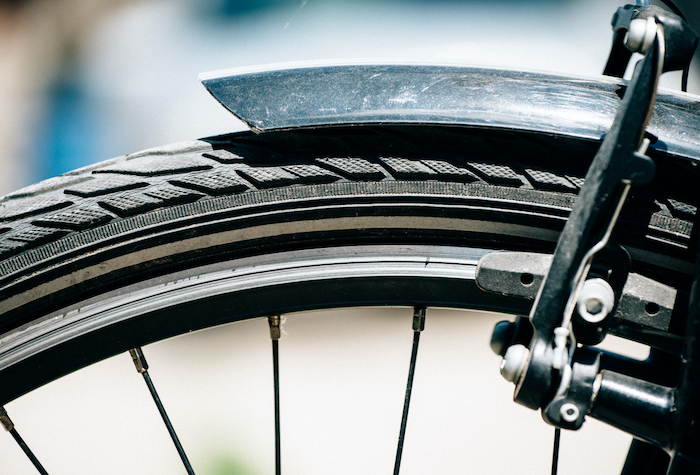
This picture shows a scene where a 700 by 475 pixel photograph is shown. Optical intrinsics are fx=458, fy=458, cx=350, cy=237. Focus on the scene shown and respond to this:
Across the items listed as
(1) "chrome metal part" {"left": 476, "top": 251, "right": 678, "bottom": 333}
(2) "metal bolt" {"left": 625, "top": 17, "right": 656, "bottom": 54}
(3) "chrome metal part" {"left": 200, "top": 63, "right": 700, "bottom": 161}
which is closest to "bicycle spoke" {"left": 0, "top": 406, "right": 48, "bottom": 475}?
(3) "chrome metal part" {"left": 200, "top": 63, "right": 700, "bottom": 161}

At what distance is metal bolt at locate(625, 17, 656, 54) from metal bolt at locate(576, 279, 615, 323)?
163mm

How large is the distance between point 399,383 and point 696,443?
314 mm

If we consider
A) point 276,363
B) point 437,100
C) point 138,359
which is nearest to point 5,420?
point 138,359

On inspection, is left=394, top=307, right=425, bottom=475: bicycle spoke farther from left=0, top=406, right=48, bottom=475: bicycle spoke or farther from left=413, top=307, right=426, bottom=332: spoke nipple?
left=0, top=406, right=48, bottom=475: bicycle spoke

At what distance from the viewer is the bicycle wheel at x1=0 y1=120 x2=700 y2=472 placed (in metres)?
0.41

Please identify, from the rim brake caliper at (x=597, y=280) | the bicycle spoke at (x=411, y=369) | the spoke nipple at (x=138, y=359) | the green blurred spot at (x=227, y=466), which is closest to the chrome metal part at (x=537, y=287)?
the rim brake caliper at (x=597, y=280)

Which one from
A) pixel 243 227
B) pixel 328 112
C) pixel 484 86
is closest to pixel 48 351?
pixel 243 227

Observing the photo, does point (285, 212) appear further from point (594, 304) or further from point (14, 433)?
point (14, 433)

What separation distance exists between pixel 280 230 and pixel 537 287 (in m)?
0.24

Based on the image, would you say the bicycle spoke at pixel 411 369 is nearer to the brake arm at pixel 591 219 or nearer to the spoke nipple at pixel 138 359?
the brake arm at pixel 591 219

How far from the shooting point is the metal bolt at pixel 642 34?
292 mm

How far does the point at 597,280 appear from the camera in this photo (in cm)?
34

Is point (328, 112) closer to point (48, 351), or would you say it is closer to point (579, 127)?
point (579, 127)

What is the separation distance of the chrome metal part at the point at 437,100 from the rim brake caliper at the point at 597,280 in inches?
2.3
